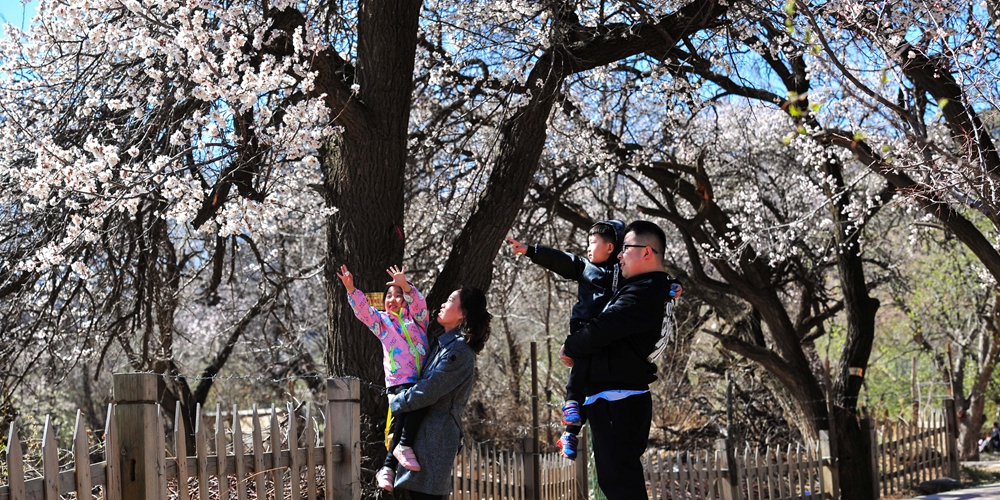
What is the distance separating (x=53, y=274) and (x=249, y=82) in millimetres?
2511

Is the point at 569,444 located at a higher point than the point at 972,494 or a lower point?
higher

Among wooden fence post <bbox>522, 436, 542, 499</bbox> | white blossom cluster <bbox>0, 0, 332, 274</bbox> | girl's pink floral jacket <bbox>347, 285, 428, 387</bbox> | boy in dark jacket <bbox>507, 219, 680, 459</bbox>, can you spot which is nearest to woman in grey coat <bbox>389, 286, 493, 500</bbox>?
girl's pink floral jacket <bbox>347, 285, 428, 387</bbox>

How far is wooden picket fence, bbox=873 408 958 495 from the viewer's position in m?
10.7

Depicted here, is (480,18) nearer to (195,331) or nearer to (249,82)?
(249,82)

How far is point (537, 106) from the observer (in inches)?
249

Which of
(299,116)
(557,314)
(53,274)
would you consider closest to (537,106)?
(299,116)

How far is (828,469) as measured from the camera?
952cm

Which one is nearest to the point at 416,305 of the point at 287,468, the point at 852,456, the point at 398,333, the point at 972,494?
the point at 398,333

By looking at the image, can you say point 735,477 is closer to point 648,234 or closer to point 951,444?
point 648,234

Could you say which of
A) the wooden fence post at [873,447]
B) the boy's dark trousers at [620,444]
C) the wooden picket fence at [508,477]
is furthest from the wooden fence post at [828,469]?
the boy's dark trousers at [620,444]

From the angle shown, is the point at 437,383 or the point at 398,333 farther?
the point at 398,333

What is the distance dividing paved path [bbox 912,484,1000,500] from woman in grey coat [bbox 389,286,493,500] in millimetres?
7148

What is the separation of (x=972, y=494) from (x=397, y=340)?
785cm

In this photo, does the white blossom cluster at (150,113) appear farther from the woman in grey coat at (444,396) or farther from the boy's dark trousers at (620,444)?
the boy's dark trousers at (620,444)
